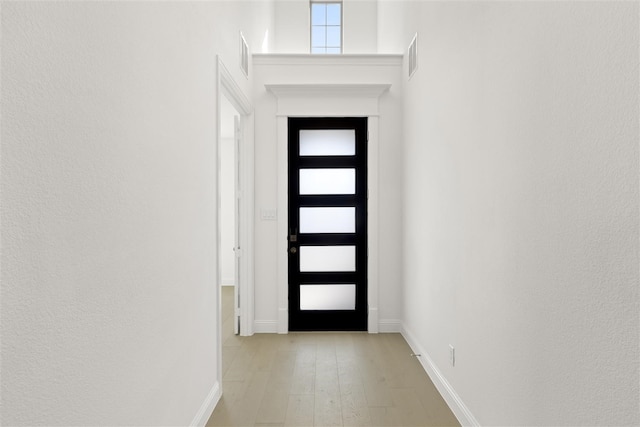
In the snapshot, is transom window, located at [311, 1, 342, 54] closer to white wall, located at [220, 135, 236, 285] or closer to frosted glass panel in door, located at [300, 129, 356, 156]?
white wall, located at [220, 135, 236, 285]

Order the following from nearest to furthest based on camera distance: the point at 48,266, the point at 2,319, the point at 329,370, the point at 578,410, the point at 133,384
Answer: the point at 2,319
the point at 48,266
the point at 578,410
the point at 133,384
the point at 329,370

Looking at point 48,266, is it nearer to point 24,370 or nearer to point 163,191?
point 24,370

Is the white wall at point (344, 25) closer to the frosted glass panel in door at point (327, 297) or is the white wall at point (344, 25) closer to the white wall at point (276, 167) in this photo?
the white wall at point (276, 167)

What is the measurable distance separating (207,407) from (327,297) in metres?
2.08

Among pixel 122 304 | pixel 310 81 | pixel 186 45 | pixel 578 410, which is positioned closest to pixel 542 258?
pixel 578 410

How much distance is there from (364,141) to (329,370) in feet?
7.62

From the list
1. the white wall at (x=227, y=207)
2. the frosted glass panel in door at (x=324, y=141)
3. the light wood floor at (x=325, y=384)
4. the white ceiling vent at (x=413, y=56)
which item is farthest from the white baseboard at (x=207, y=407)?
the white wall at (x=227, y=207)

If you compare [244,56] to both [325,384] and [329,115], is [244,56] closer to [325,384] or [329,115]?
[329,115]

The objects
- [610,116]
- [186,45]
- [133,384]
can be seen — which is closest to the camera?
[610,116]

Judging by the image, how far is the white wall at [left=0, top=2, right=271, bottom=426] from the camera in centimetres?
99

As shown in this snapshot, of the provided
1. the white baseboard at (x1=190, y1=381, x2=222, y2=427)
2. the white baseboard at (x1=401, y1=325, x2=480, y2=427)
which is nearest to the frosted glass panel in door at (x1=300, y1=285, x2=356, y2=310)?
the white baseboard at (x1=401, y1=325, x2=480, y2=427)

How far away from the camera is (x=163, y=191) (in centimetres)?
187

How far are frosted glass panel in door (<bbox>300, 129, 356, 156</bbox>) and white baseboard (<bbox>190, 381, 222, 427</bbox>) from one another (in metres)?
2.50

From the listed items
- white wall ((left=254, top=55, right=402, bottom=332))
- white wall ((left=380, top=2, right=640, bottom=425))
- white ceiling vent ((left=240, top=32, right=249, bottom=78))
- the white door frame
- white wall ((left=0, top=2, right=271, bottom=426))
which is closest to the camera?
white wall ((left=0, top=2, right=271, bottom=426))
